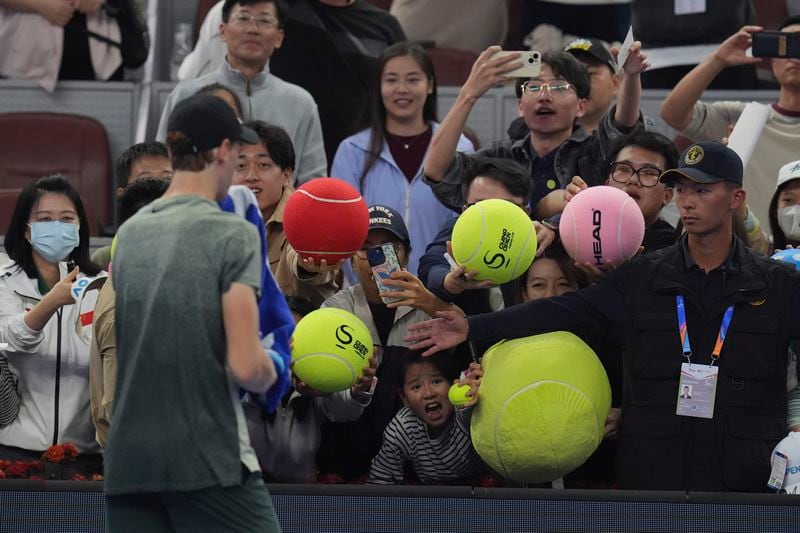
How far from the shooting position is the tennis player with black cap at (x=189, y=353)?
3.77 metres

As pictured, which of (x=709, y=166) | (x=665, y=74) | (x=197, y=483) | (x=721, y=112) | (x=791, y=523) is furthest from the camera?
(x=665, y=74)

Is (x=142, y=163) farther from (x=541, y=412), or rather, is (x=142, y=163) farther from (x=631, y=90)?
(x=541, y=412)

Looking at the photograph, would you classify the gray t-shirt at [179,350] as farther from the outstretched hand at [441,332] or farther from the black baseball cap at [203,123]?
the outstretched hand at [441,332]

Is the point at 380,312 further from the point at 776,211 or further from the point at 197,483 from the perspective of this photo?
the point at 197,483

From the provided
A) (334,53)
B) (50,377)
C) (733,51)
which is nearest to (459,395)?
(50,377)

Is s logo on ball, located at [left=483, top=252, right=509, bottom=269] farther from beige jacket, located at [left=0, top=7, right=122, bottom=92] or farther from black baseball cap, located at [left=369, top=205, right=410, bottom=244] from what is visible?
beige jacket, located at [left=0, top=7, right=122, bottom=92]

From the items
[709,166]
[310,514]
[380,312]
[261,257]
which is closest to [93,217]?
[380,312]

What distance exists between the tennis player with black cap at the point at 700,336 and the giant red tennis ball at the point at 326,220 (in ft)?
2.25

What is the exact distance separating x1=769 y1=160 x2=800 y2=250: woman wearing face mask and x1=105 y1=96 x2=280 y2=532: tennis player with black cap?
10.2 feet

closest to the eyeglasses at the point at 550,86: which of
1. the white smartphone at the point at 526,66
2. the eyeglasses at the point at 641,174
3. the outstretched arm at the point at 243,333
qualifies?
the white smartphone at the point at 526,66

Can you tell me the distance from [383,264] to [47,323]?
1.39 metres

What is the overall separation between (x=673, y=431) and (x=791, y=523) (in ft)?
1.71

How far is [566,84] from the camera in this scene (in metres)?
6.44

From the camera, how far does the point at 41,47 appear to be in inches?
344
